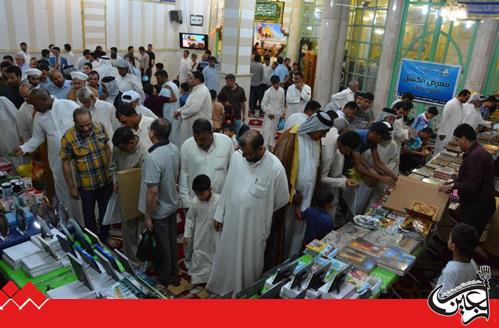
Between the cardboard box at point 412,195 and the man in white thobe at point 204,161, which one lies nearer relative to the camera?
the man in white thobe at point 204,161

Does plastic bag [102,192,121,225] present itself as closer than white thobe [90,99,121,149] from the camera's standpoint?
Yes

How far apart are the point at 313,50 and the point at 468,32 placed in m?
6.09

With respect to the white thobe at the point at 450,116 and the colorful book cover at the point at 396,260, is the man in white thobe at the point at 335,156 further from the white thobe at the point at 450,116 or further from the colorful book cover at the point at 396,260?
the white thobe at the point at 450,116

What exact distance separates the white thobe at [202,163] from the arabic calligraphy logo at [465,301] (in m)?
2.03

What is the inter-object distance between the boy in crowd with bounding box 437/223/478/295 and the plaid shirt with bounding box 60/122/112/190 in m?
3.05

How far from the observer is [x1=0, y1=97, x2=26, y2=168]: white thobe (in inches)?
200

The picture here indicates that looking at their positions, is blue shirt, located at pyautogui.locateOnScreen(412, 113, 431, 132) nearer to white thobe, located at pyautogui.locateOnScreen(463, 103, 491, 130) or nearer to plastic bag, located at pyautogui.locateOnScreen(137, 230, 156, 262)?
white thobe, located at pyautogui.locateOnScreen(463, 103, 491, 130)

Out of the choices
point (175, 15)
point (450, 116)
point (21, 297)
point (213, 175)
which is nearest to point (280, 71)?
point (450, 116)

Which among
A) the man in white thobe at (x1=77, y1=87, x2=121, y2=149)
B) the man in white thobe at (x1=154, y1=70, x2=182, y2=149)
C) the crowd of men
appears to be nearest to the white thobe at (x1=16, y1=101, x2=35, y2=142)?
the crowd of men

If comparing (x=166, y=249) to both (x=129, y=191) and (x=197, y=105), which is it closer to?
(x=129, y=191)

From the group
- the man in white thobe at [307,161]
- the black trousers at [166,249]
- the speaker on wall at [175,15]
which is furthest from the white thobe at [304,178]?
the speaker on wall at [175,15]

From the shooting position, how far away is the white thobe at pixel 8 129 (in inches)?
200

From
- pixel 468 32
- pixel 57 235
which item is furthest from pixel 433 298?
pixel 468 32

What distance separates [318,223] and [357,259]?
540mm
